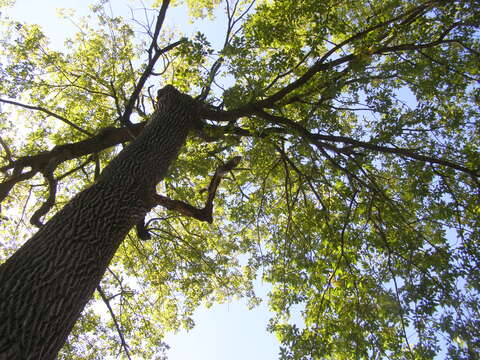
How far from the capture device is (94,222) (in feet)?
10.2

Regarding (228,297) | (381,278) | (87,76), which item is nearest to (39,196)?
(87,76)

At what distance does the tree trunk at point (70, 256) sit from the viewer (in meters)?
2.19

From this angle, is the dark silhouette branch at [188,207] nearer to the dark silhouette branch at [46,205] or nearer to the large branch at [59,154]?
the dark silhouette branch at [46,205]

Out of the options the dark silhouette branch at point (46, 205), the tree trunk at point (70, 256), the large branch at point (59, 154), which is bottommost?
the tree trunk at point (70, 256)

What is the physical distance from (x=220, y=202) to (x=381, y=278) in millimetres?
4113

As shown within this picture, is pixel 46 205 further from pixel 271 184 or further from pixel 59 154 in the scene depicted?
pixel 271 184

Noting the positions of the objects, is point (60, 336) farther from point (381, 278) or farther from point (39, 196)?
point (39, 196)

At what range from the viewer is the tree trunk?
2193 mm

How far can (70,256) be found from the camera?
8.94 feet

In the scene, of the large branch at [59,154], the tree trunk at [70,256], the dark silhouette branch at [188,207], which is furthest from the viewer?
the large branch at [59,154]

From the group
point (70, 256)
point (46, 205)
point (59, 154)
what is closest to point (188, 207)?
point (46, 205)

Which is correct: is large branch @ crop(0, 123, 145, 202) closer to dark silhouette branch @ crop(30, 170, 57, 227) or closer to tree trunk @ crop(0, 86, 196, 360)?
dark silhouette branch @ crop(30, 170, 57, 227)

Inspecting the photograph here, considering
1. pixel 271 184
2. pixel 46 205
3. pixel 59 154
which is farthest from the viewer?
pixel 271 184

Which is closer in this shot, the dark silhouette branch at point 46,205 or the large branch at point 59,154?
the dark silhouette branch at point 46,205
